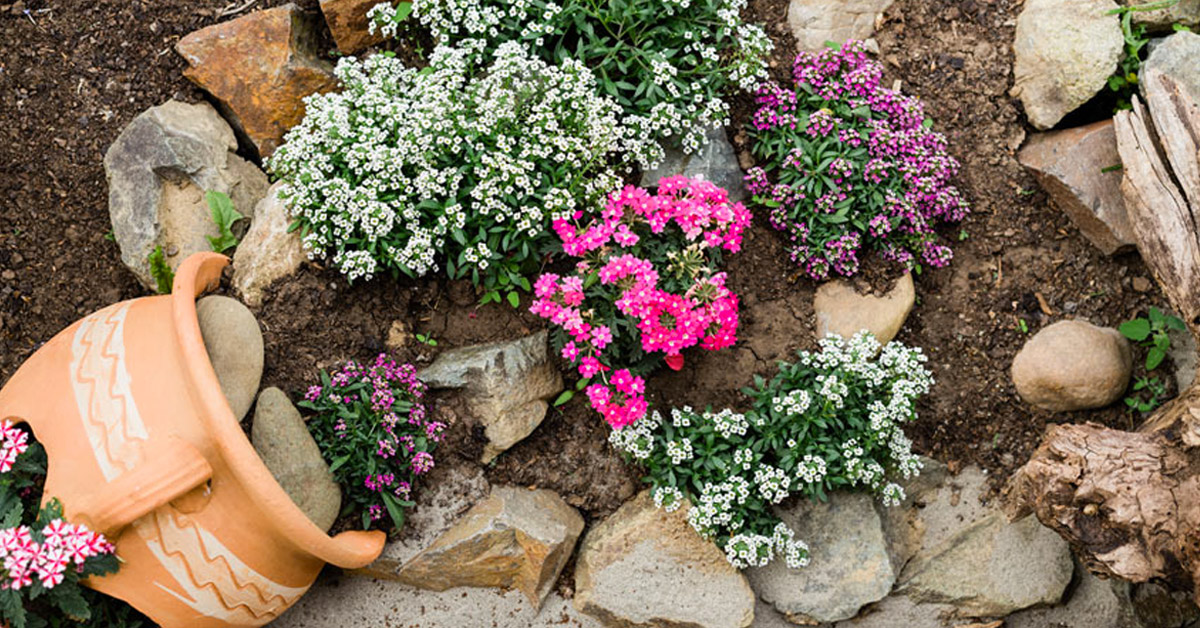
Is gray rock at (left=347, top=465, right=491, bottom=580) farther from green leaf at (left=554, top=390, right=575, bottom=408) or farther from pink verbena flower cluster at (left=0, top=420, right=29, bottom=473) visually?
pink verbena flower cluster at (left=0, top=420, right=29, bottom=473)

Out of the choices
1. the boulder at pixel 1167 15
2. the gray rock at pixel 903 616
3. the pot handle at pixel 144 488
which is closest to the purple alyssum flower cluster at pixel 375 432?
the pot handle at pixel 144 488

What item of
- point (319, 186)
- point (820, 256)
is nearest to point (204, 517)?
point (319, 186)

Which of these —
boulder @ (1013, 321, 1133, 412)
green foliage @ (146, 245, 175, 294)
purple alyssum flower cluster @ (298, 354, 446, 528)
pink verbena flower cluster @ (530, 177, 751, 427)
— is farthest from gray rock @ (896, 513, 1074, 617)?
green foliage @ (146, 245, 175, 294)

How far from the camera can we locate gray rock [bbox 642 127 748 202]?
179 inches

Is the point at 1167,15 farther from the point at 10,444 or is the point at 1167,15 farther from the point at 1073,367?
the point at 10,444

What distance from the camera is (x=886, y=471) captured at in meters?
4.41

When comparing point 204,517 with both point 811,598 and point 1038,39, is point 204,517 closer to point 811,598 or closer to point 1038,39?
point 811,598

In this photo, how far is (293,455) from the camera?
396 cm

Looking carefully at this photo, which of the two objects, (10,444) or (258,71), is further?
(258,71)

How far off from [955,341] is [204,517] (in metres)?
3.14

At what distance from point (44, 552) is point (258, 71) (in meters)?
2.29

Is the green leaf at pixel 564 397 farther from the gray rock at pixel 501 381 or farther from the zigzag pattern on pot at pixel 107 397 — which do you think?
the zigzag pattern on pot at pixel 107 397

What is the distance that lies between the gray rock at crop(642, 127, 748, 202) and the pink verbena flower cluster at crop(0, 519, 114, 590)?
8.39 feet

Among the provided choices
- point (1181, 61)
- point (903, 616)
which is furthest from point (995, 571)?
point (1181, 61)
